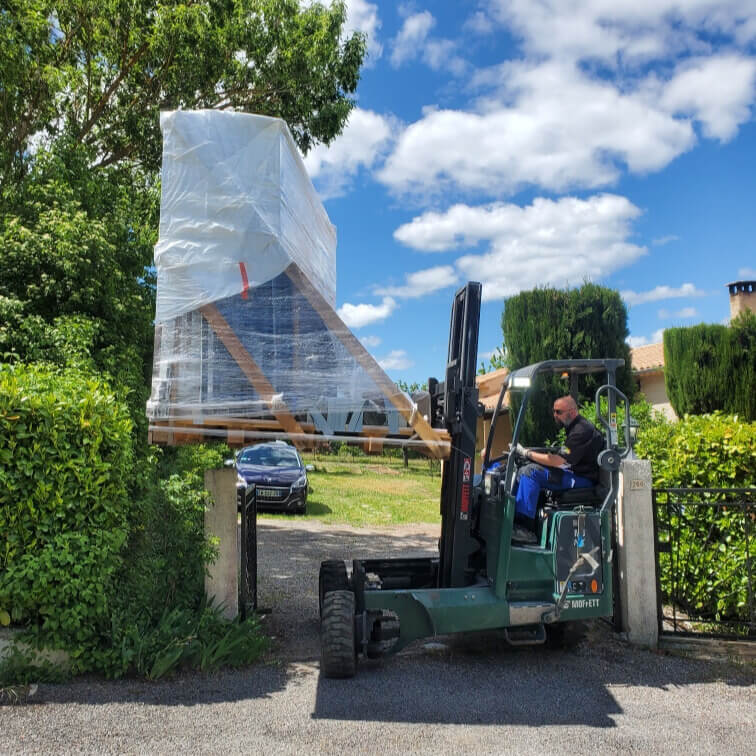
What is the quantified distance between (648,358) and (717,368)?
6599 millimetres

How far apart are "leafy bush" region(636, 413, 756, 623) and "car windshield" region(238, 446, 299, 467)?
35.7ft

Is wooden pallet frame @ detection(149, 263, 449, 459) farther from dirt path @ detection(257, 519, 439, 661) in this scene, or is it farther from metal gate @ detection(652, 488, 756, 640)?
metal gate @ detection(652, 488, 756, 640)

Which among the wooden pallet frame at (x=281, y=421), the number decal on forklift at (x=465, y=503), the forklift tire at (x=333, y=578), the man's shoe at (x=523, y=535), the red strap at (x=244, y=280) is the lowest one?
the forklift tire at (x=333, y=578)

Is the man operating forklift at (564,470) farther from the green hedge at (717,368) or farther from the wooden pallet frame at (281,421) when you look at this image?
the green hedge at (717,368)

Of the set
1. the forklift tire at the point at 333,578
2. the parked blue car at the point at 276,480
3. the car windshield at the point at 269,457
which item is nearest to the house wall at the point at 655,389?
the car windshield at the point at 269,457

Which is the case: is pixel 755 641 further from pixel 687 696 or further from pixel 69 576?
pixel 69 576

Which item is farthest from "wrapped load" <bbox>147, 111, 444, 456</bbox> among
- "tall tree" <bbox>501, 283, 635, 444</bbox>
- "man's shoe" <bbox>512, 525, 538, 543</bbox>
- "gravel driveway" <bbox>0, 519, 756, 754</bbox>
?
"tall tree" <bbox>501, 283, 635, 444</bbox>

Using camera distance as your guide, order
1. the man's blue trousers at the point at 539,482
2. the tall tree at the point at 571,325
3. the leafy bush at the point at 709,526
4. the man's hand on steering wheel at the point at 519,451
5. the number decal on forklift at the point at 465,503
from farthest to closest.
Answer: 1. the tall tree at the point at 571,325
2. the leafy bush at the point at 709,526
3. the man's blue trousers at the point at 539,482
4. the number decal on forklift at the point at 465,503
5. the man's hand on steering wheel at the point at 519,451

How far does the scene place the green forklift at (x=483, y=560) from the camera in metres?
5.83

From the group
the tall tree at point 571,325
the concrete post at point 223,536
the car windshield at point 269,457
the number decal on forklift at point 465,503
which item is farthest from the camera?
the tall tree at point 571,325

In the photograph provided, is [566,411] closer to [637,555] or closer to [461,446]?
[461,446]

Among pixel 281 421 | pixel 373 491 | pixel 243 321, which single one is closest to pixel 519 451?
pixel 281 421

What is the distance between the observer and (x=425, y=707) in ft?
17.2

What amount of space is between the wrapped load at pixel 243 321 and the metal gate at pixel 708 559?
3.15m
